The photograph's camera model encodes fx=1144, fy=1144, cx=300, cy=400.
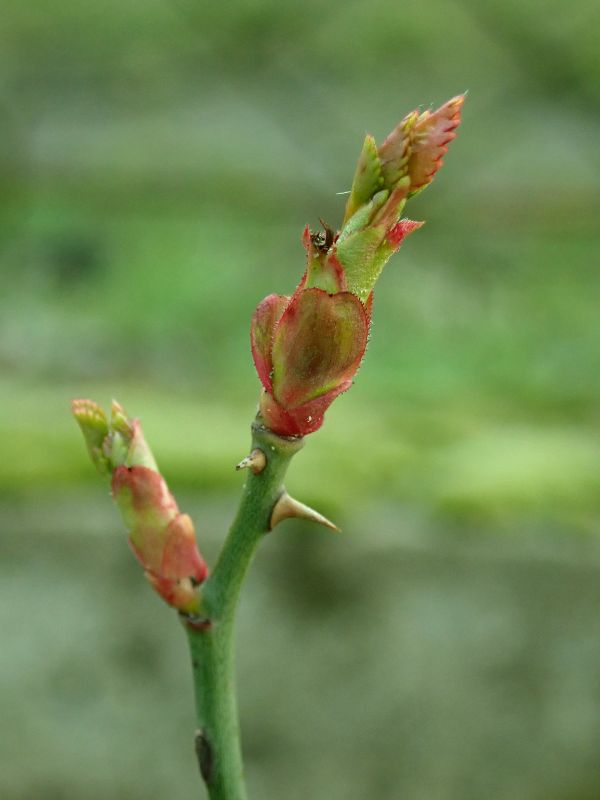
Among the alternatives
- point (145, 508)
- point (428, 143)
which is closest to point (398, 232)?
point (428, 143)

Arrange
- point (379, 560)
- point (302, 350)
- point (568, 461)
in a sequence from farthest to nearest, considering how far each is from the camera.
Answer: point (568, 461) → point (379, 560) → point (302, 350)

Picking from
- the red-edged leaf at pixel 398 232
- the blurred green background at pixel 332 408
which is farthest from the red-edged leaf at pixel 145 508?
the blurred green background at pixel 332 408

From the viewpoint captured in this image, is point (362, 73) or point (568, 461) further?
point (362, 73)

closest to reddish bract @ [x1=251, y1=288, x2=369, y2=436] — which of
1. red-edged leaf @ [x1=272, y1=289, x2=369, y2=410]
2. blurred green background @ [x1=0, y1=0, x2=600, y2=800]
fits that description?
red-edged leaf @ [x1=272, y1=289, x2=369, y2=410]

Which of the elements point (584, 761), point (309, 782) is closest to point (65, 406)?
point (309, 782)

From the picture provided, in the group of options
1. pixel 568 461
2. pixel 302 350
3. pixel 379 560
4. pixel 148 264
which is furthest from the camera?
pixel 148 264

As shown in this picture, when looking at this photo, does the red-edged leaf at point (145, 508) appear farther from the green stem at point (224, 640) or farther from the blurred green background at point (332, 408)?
the blurred green background at point (332, 408)

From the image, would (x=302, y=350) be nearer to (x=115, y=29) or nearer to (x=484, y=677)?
(x=484, y=677)

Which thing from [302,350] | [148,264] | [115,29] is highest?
[115,29]

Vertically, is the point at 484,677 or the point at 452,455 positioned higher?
the point at 452,455
